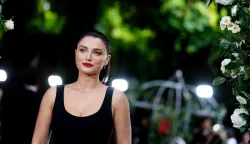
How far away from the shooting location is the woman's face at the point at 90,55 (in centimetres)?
522

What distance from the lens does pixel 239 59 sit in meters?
6.04

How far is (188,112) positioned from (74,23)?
405 cm

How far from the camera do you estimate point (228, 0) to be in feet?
20.5


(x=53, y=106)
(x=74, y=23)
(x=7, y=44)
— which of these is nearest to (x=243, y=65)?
(x=53, y=106)

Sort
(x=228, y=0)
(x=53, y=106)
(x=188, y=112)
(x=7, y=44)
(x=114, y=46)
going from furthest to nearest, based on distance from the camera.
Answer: (x=114, y=46)
(x=188, y=112)
(x=7, y=44)
(x=228, y=0)
(x=53, y=106)

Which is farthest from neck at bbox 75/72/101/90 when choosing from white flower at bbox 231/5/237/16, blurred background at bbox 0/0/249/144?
blurred background at bbox 0/0/249/144

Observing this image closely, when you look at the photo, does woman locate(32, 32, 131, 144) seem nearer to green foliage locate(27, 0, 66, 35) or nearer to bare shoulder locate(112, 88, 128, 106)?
bare shoulder locate(112, 88, 128, 106)

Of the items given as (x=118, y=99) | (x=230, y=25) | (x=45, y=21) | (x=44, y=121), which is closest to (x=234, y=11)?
(x=230, y=25)

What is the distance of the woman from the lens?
509 cm

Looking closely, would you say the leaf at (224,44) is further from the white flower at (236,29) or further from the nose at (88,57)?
the nose at (88,57)

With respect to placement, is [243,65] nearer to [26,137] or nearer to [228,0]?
[228,0]

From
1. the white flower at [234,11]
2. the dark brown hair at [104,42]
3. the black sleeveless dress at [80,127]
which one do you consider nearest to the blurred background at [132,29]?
the white flower at [234,11]

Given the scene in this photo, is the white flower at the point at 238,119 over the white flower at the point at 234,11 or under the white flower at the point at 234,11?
under

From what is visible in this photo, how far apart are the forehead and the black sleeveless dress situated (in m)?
0.40
